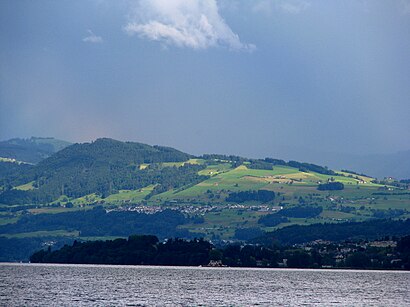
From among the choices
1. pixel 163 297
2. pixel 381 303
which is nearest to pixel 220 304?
pixel 163 297

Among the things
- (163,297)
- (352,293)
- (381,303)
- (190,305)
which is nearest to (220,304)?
(190,305)

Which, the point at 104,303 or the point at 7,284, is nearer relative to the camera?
the point at 104,303

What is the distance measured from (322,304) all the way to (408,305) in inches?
580

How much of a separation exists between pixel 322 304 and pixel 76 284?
56.6 metres

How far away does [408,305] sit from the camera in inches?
6452

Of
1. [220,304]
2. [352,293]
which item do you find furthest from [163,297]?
[352,293]

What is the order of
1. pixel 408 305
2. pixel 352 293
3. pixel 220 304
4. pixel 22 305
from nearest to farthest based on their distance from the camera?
pixel 22 305 < pixel 220 304 < pixel 408 305 < pixel 352 293

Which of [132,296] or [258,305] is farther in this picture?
[132,296]

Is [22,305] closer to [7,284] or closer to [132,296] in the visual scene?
[132,296]

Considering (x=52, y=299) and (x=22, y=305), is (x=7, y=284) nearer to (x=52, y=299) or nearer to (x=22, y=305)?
(x=52, y=299)

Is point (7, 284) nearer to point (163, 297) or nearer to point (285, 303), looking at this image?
point (163, 297)

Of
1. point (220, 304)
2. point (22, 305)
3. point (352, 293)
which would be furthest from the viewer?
point (352, 293)

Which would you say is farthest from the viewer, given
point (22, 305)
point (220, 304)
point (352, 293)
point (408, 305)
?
point (352, 293)

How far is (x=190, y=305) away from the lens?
489ft
